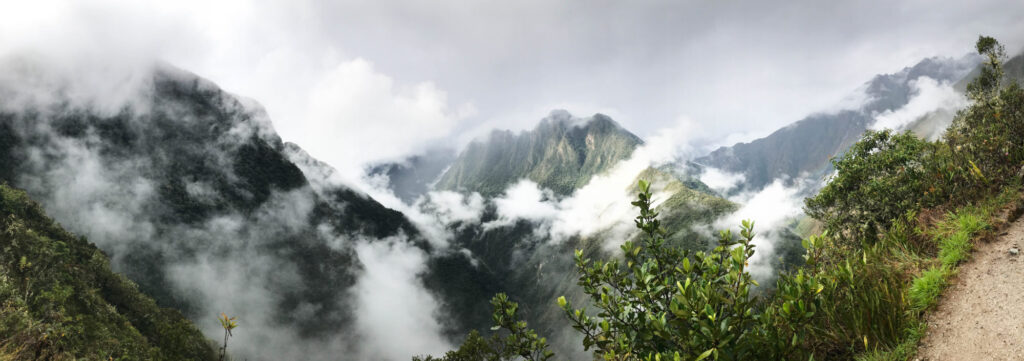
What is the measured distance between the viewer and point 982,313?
14.8 feet

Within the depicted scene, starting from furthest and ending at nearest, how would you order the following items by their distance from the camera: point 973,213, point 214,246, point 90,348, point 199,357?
point 214,246
point 199,357
point 90,348
point 973,213

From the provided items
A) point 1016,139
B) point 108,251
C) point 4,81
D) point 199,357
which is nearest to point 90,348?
point 199,357

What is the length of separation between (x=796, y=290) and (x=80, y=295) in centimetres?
11009

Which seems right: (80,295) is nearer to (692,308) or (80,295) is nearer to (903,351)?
(692,308)

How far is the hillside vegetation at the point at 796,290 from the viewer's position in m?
3.67

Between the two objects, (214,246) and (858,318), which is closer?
(858,318)

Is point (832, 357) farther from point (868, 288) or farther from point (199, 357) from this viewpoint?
point (199, 357)

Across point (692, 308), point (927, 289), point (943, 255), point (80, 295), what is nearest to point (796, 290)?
point (692, 308)

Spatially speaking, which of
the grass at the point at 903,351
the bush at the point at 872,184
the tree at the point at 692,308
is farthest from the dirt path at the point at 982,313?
the bush at the point at 872,184

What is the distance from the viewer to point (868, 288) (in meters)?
5.25

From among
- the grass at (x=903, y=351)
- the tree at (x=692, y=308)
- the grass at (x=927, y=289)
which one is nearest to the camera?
the tree at (x=692, y=308)

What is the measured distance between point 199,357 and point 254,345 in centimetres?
12915

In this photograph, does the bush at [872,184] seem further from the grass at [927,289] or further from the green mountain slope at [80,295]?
the green mountain slope at [80,295]

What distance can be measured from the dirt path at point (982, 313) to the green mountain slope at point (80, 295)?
202 ft
